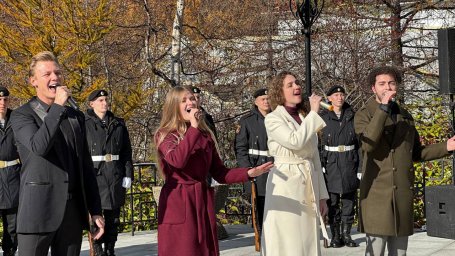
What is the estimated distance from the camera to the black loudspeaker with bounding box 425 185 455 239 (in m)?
5.62

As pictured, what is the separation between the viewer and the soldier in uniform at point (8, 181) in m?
9.73

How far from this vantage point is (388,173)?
6.73 metres

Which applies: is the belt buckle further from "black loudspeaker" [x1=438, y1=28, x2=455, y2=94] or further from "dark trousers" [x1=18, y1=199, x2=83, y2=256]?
"black loudspeaker" [x1=438, y1=28, x2=455, y2=94]

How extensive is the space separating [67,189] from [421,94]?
15998 mm

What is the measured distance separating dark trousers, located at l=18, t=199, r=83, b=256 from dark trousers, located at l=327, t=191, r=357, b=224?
5542 millimetres

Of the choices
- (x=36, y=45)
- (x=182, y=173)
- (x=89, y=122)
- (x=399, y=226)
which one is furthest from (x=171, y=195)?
(x=36, y=45)

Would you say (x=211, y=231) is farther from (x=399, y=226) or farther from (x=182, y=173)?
(x=399, y=226)

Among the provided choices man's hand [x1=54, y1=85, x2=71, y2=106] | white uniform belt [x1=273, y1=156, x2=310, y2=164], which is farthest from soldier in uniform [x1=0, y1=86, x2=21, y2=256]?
man's hand [x1=54, y1=85, x2=71, y2=106]

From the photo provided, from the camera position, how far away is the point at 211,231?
20.1 feet

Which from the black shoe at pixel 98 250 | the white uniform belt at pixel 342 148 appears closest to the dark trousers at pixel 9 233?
the black shoe at pixel 98 250

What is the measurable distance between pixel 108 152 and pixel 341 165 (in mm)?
2773

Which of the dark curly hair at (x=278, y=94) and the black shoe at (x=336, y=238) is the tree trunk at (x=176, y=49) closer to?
the black shoe at (x=336, y=238)

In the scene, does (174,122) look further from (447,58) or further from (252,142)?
(252,142)

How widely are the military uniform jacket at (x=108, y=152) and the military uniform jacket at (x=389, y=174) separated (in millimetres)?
→ 3694
